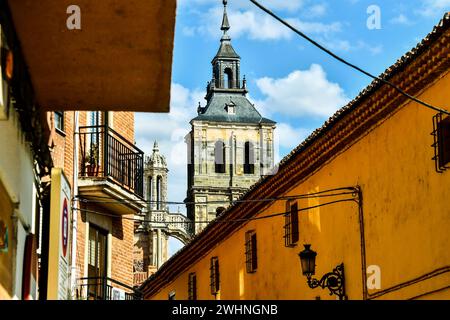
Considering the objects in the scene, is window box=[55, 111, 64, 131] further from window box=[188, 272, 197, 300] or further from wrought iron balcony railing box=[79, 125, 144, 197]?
window box=[188, 272, 197, 300]

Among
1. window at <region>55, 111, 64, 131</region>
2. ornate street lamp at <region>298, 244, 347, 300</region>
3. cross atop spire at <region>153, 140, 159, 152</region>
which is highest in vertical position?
cross atop spire at <region>153, 140, 159, 152</region>

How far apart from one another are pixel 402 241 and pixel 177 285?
68.3ft

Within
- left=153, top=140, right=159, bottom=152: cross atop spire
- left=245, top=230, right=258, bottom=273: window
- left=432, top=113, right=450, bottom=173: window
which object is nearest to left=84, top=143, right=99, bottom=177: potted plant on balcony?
left=432, top=113, right=450, bottom=173: window

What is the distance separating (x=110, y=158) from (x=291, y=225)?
199 inches

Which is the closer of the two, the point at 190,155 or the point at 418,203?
the point at 418,203

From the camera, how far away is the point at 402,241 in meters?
17.6

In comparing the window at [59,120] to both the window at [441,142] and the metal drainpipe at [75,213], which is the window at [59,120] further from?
the window at [441,142]

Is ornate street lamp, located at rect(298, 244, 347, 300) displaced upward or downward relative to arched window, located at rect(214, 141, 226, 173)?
downward

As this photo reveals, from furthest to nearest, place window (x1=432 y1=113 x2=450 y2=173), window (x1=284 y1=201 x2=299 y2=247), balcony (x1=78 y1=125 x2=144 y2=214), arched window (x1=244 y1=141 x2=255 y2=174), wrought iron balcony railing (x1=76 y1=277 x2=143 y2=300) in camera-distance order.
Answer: arched window (x1=244 y1=141 x2=255 y2=174) < window (x1=284 y1=201 x2=299 y2=247) < balcony (x1=78 y1=125 x2=144 y2=214) < wrought iron balcony railing (x1=76 y1=277 x2=143 y2=300) < window (x1=432 y1=113 x2=450 y2=173)

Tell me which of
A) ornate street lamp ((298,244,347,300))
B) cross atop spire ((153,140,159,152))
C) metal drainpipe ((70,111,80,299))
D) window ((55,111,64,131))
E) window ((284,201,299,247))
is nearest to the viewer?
ornate street lamp ((298,244,347,300))

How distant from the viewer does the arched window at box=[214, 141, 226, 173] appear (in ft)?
375

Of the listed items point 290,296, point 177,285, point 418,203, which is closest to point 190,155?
point 177,285

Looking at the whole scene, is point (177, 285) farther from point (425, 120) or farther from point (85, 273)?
point (425, 120)

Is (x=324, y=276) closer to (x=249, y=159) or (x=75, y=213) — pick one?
(x=75, y=213)
